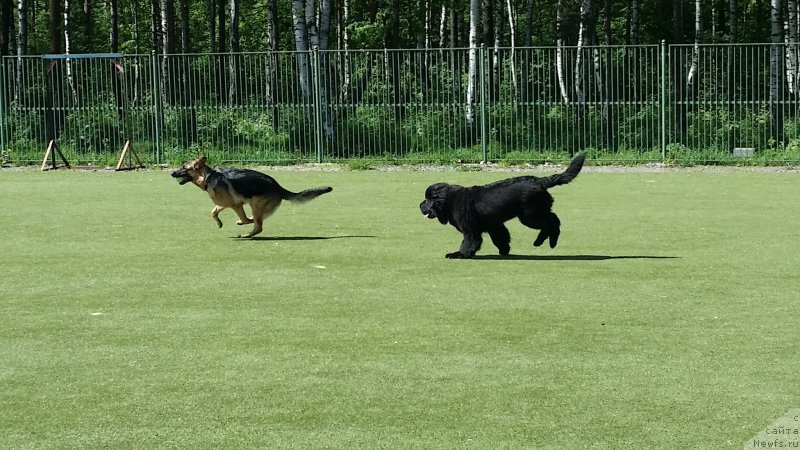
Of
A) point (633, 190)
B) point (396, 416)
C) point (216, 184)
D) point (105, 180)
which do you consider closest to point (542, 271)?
point (216, 184)

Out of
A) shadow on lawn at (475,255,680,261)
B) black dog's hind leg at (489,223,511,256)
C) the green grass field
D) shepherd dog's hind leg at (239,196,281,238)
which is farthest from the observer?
shepherd dog's hind leg at (239,196,281,238)

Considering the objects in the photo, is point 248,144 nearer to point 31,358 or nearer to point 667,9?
point 31,358

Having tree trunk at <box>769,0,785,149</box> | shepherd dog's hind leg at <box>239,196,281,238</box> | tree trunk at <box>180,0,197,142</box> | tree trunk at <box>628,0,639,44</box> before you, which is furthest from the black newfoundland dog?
tree trunk at <box>628,0,639,44</box>

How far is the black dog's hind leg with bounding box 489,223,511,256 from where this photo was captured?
1273 centimetres

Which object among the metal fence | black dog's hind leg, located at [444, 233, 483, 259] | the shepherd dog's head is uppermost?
the metal fence

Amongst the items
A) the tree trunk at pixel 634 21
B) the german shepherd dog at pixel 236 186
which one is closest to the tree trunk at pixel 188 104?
the german shepherd dog at pixel 236 186

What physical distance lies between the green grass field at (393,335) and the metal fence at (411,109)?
12.1 metres

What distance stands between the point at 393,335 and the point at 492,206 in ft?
13.3

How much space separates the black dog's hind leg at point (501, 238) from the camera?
12734 mm

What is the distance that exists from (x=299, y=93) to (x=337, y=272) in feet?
60.3

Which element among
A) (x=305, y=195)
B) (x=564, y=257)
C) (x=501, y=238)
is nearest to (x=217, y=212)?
(x=305, y=195)

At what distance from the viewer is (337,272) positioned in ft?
38.8

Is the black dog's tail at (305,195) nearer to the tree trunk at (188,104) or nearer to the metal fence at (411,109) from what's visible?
the metal fence at (411,109)

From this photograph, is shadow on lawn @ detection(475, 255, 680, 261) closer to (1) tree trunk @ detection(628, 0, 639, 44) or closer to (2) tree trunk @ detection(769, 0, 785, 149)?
(2) tree trunk @ detection(769, 0, 785, 149)
